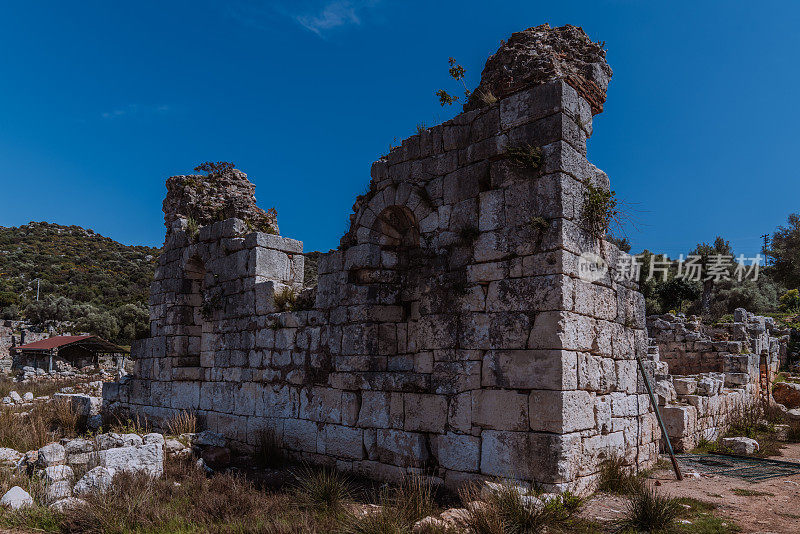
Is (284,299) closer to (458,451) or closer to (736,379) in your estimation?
(458,451)

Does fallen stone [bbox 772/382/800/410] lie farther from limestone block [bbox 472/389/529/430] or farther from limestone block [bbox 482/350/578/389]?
limestone block [bbox 472/389/529/430]

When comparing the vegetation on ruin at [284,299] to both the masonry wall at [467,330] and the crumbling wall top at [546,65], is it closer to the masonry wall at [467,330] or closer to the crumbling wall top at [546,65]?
the masonry wall at [467,330]

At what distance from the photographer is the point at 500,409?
5.86 meters

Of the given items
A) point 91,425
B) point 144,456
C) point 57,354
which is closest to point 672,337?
point 144,456

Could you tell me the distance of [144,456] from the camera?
7180mm

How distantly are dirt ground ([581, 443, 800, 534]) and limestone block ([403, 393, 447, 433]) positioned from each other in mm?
1771

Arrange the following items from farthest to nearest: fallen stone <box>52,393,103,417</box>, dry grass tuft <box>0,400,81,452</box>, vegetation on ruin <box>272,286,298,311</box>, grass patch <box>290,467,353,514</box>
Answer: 1. fallen stone <box>52,393,103,417</box>
2. dry grass tuft <box>0,400,81,452</box>
3. vegetation on ruin <box>272,286,298,311</box>
4. grass patch <box>290,467,353,514</box>

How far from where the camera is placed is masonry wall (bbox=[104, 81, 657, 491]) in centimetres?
577

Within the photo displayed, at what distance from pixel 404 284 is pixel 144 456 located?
403 cm

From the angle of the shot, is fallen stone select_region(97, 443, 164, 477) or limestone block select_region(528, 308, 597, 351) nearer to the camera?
limestone block select_region(528, 308, 597, 351)

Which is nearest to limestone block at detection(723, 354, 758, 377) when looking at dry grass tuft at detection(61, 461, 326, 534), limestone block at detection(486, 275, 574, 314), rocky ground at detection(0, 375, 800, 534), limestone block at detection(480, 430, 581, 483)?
rocky ground at detection(0, 375, 800, 534)

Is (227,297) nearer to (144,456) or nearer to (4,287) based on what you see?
(144,456)

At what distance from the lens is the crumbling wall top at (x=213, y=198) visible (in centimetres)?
1130

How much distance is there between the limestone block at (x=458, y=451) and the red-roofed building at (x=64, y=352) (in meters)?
25.2
